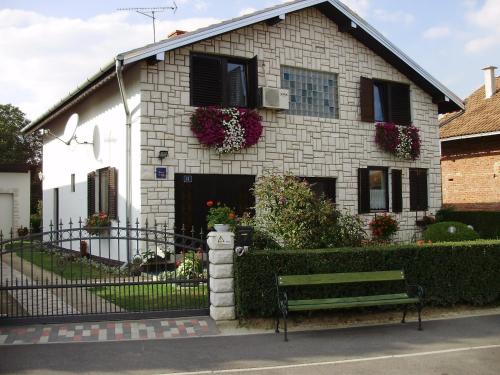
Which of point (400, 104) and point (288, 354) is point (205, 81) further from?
point (288, 354)

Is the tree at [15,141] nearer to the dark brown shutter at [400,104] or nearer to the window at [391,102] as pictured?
the window at [391,102]

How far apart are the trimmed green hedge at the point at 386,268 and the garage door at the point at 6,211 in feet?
62.6

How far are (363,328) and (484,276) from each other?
2.49 meters

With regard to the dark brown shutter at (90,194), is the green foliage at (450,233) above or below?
below

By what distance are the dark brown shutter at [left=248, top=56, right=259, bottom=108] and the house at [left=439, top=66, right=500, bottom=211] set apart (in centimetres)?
808

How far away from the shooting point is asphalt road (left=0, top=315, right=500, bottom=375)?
577 cm

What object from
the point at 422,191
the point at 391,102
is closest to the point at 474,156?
the point at 422,191

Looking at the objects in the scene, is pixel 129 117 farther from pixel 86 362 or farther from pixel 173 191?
pixel 86 362

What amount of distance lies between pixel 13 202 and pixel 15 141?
20.9 meters

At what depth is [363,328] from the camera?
25.0 ft

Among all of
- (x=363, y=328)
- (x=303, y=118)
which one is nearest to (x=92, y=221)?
(x=303, y=118)

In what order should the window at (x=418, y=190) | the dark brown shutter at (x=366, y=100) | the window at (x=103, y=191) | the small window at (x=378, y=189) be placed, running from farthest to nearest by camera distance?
1. the window at (x=418, y=190)
2. the small window at (x=378, y=189)
3. the dark brown shutter at (x=366, y=100)
4. the window at (x=103, y=191)

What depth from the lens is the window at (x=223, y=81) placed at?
41.2 ft

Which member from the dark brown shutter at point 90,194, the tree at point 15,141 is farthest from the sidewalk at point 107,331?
the tree at point 15,141
